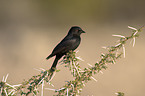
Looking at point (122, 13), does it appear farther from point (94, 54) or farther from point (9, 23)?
point (9, 23)

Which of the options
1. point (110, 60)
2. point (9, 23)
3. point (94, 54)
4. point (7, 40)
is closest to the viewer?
point (110, 60)

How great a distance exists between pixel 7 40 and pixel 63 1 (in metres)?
4.18

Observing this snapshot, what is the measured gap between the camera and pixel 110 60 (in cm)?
208

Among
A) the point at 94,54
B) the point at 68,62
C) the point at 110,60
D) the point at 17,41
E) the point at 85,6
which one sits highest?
the point at 85,6

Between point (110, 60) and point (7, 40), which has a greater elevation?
point (7, 40)

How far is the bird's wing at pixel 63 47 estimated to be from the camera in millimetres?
3391

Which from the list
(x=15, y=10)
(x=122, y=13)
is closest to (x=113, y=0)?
(x=122, y=13)

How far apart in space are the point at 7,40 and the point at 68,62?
9260 millimetres

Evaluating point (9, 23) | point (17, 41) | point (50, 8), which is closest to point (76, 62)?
point (17, 41)

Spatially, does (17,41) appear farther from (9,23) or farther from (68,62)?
(68,62)

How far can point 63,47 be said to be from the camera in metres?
3.49

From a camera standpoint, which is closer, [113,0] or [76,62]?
[76,62]

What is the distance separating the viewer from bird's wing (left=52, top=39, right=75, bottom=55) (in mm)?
3391

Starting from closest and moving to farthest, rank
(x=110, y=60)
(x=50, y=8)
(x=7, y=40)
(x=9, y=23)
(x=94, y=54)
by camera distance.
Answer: (x=110, y=60) < (x=94, y=54) < (x=7, y=40) < (x=9, y=23) < (x=50, y=8)
